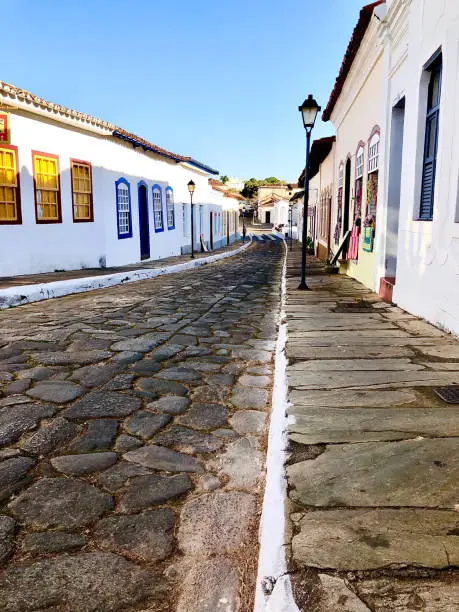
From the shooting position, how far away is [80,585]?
177 centimetres

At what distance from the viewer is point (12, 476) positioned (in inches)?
99.8

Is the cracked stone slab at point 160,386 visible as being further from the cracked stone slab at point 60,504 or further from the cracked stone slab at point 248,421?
the cracked stone slab at point 60,504

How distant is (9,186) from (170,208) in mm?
10751

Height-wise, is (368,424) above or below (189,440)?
above

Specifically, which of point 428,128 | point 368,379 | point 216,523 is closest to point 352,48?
point 428,128

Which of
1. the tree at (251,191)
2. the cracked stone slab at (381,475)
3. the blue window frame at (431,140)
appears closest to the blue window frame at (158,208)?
the blue window frame at (431,140)

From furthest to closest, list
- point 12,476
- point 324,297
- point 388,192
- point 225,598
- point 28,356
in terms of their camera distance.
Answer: point 324,297 → point 388,192 → point 28,356 → point 12,476 → point 225,598

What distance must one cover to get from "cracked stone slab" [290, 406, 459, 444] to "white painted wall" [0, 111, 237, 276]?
383 inches

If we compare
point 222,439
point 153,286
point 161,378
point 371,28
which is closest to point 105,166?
point 153,286

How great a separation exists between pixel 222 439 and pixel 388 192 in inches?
247

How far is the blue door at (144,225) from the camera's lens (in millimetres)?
17266

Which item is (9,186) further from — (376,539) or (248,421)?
(376,539)

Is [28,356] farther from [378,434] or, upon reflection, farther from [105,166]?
[105,166]

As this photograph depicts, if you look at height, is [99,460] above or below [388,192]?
below
